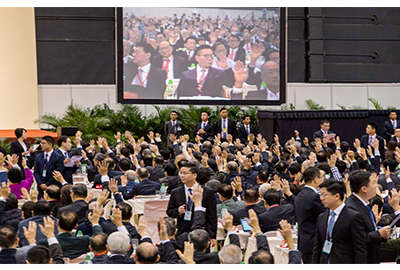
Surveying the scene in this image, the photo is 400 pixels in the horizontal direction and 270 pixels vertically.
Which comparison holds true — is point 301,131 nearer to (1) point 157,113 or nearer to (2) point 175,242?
(1) point 157,113

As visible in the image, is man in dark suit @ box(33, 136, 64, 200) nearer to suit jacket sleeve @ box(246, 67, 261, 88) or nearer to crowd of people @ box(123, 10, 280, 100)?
crowd of people @ box(123, 10, 280, 100)

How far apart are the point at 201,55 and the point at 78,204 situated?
10.2 meters

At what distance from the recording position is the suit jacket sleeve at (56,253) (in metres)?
3.45

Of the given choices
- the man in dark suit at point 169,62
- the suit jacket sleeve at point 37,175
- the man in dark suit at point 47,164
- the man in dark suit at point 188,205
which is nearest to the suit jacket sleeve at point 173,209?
the man in dark suit at point 188,205

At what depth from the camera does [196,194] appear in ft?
13.2

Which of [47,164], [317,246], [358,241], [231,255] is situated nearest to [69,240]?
[231,255]

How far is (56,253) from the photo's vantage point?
11.3 feet

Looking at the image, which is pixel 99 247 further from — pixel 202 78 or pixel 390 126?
pixel 202 78

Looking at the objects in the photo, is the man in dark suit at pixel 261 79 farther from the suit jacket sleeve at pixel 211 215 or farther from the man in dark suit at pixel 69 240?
the man in dark suit at pixel 69 240

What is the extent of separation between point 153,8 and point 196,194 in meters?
10.9

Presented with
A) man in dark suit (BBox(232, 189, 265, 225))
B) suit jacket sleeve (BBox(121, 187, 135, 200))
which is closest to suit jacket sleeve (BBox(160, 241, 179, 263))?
man in dark suit (BBox(232, 189, 265, 225))

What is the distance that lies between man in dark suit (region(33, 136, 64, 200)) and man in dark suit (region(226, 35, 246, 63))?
8.40m

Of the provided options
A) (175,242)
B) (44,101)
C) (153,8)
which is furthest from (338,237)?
(44,101)

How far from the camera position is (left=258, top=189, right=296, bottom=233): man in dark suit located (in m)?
4.53
